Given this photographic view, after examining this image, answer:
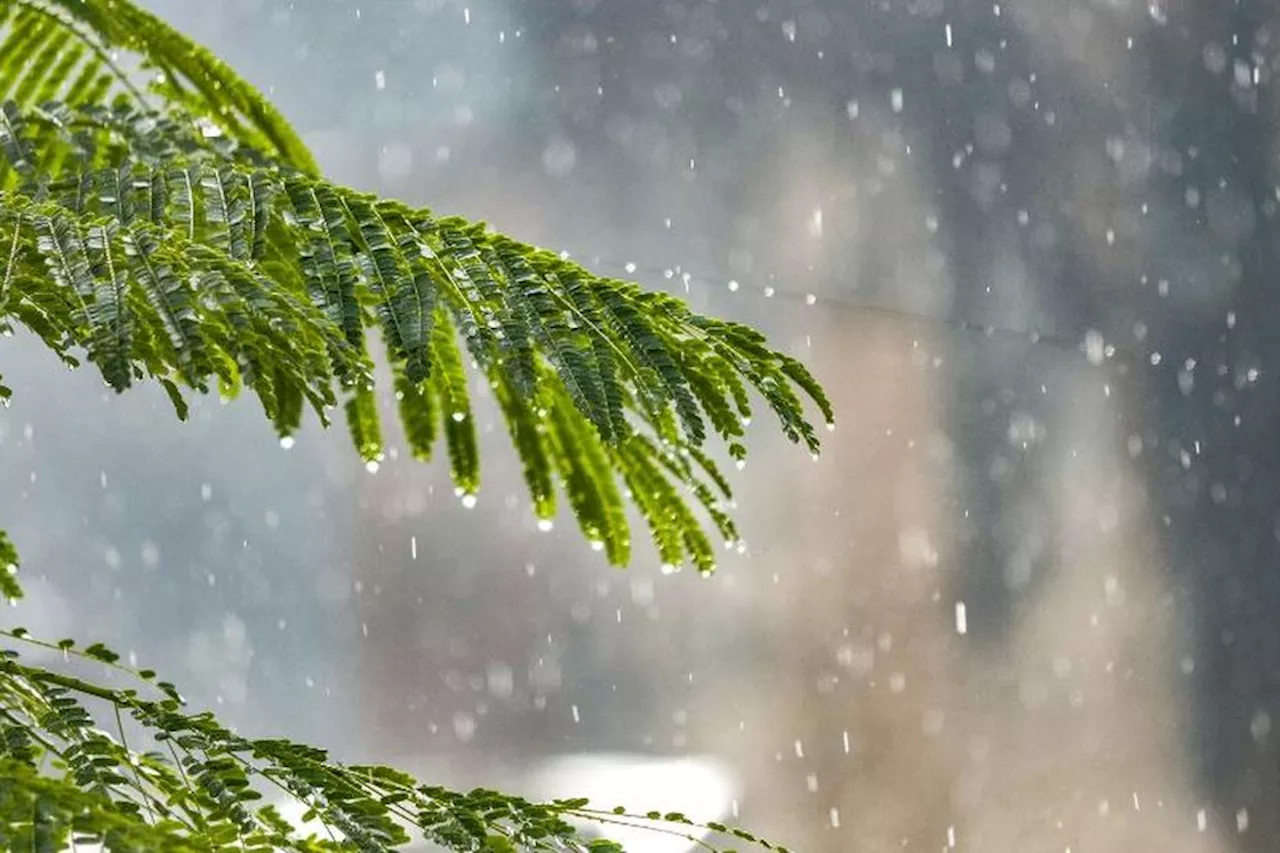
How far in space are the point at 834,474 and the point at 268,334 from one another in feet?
7.37

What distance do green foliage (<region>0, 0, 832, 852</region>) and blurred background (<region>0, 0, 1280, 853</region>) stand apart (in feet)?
6.32

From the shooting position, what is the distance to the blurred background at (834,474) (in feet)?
9.07

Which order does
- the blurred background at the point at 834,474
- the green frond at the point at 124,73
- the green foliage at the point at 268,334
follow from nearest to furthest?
the green foliage at the point at 268,334 → the green frond at the point at 124,73 → the blurred background at the point at 834,474

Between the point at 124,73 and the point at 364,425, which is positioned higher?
the point at 124,73

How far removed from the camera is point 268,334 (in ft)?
2.01

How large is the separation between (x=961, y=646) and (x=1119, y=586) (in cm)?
29

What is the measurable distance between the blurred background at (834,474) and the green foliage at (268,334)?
1927 millimetres

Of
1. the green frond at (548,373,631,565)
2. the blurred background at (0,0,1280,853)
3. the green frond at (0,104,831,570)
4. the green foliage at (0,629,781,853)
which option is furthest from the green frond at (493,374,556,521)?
the blurred background at (0,0,1280,853)

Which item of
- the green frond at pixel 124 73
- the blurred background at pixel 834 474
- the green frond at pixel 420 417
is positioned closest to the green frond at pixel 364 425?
the green frond at pixel 420 417

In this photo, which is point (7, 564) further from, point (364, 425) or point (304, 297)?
point (304, 297)

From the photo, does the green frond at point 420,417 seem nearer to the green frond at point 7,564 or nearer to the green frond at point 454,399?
the green frond at point 454,399

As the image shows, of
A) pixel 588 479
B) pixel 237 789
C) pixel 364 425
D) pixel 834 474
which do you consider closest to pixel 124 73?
pixel 364 425

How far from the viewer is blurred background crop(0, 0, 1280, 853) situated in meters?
2.76

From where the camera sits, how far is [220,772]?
2.19 ft
